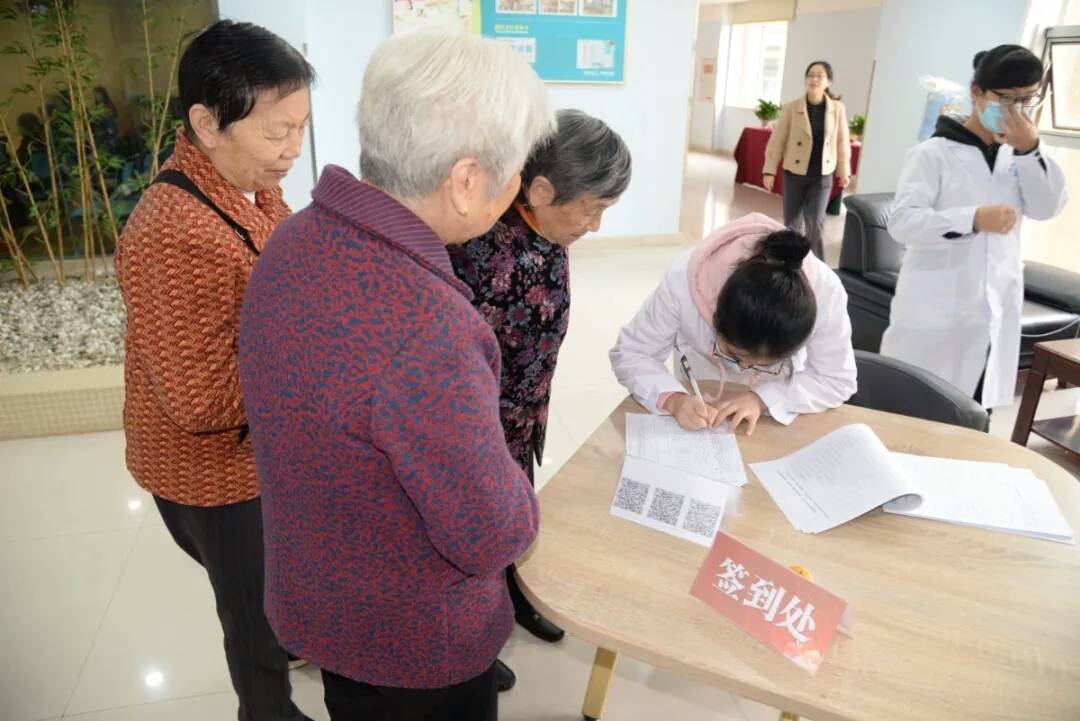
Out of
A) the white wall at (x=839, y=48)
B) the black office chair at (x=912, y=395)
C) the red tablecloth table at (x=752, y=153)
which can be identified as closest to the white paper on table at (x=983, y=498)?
the black office chair at (x=912, y=395)

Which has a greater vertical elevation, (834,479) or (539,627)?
(834,479)

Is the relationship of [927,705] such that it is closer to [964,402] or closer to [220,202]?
[964,402]

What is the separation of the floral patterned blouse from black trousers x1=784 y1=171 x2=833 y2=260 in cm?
442

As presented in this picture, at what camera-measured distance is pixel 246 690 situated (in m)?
1.48

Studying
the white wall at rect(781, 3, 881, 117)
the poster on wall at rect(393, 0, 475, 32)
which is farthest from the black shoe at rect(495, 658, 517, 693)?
the white wall at rect(781, 3, 881, 117)

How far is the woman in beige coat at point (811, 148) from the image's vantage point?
17.3 ft

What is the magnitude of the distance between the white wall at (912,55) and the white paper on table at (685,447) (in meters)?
5.21

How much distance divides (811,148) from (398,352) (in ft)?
17.2

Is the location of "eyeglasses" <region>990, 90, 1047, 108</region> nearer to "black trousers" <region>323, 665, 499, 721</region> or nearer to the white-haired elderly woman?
the white-haired elderly woman

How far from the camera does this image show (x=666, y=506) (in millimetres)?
1255

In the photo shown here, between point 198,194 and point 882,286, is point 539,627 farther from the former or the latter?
point 882,286

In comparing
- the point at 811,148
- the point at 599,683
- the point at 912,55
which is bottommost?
the point at 599,683

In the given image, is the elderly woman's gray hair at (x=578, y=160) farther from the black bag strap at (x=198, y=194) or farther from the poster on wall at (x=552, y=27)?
the poster on wall at (x=552, y=27)

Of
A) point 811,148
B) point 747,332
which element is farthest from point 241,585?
point 811,148
